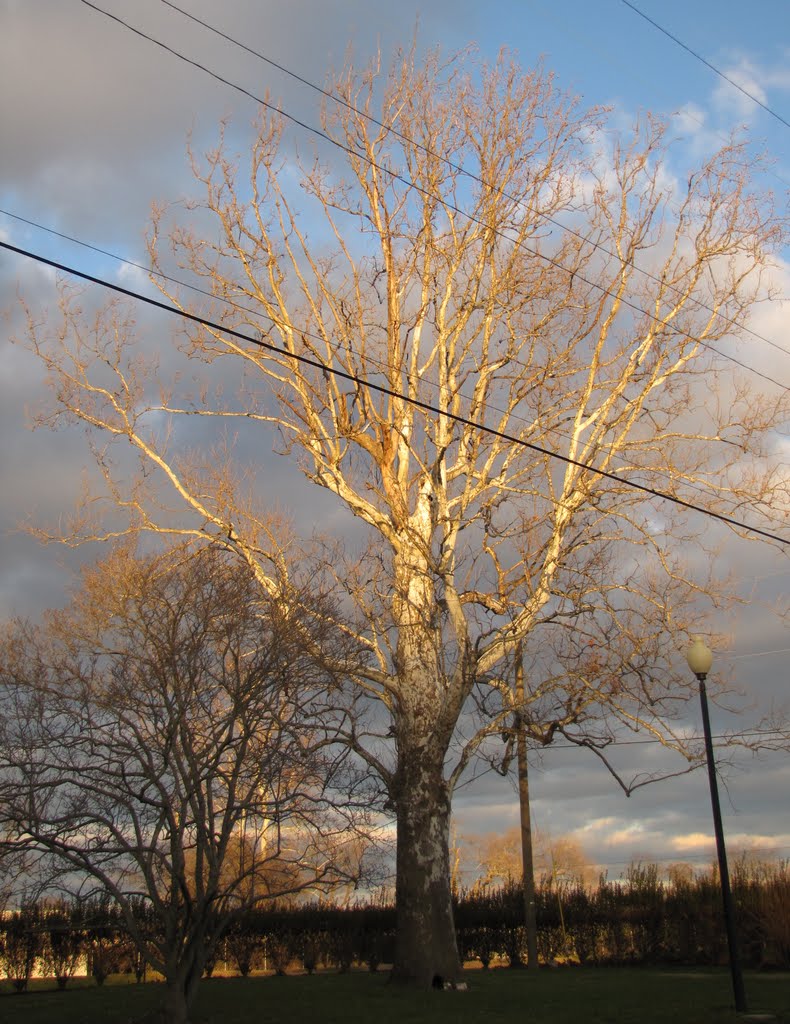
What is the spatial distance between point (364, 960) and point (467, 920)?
10.6 feet

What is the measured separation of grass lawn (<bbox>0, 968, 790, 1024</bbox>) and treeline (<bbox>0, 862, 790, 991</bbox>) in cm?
144

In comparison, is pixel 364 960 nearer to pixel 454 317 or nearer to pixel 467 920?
pixel 467 920

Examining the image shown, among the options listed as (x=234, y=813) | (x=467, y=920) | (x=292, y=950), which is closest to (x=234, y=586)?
(x=234, y=813)

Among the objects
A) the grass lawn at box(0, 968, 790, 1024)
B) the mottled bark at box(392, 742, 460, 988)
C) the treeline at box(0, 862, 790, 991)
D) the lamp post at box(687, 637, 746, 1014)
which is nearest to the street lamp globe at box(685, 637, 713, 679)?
the lamp post at box(687, 637, 746, 1014)

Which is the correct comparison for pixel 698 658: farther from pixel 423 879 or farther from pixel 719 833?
pixel 423 879

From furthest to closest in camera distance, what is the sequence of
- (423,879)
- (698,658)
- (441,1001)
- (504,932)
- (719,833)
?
(504,932) → (423,879) → (441,1001) → (698,658) → (719,833)

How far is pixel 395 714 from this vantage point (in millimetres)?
18828

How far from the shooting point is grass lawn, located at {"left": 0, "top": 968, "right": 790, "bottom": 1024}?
563 inches

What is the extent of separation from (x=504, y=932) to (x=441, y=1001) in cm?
1359

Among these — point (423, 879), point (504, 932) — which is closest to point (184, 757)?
point (423, 879)

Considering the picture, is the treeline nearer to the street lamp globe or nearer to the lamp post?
the lamp post

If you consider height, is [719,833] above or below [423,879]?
above

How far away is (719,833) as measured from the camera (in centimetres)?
1474

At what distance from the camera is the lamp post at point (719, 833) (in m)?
14.2
